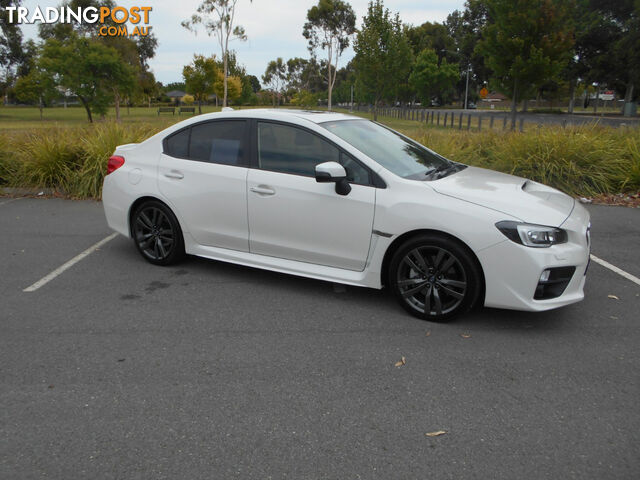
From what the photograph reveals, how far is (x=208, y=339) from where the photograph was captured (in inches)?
158

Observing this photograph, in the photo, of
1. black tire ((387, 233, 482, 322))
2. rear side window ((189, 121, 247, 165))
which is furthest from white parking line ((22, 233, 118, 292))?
black tire ((387, 233, 482, 322))

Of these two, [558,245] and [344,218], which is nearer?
[558,245]

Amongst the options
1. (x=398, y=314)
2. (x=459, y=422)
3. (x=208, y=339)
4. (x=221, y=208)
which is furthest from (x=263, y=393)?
(x=221, y=208)

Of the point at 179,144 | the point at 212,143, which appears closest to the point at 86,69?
the point at 179,144

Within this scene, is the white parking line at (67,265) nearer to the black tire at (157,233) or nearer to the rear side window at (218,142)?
the black tire at (157,233)

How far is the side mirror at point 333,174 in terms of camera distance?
4250mm

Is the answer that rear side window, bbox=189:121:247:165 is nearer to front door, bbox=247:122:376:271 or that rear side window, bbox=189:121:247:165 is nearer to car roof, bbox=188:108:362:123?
car roof, bbox=188:108:362:123

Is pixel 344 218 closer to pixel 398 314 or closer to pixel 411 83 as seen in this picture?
pixel 398 314

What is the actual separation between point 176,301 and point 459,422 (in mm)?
2703

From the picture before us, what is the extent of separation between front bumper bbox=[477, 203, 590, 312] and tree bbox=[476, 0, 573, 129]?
23.8 m

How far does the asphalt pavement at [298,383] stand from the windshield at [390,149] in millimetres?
1179

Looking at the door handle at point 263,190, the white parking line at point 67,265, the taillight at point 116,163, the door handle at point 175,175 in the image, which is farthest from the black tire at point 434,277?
the white parking line at point 67,265

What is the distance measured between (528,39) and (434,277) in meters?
25.4

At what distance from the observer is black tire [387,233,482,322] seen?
4035 millimetres
